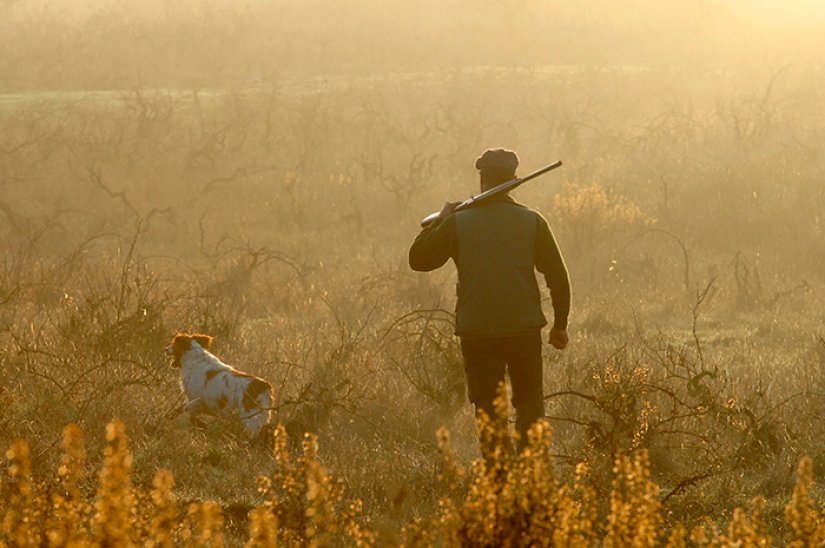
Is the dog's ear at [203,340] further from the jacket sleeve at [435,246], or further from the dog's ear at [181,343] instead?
the jacket sleeve at [435,246]

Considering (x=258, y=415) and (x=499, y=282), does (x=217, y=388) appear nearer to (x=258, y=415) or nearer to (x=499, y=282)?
(x=258, y=415)

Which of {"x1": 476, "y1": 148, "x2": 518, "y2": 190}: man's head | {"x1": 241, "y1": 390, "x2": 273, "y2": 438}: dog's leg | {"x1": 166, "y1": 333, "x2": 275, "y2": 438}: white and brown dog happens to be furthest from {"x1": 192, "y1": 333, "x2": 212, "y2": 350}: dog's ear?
{"x1": 476, "y1": 148, "x2": 518, "y2": 190}: man's head

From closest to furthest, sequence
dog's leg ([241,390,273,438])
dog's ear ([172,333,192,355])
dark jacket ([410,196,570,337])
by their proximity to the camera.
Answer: dark jacket ([410,196,570,337])
dog's leg ([241,390,273,438])
dog's ear ([172,333,192,355])

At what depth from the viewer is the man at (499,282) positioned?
5.96 metres

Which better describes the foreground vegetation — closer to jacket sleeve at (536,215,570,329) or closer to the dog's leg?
jacket sleeve at (536,215,570,329)

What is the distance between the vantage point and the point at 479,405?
20.1ft

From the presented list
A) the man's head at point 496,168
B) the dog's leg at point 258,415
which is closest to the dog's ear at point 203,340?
the dog's leg at point 258,415

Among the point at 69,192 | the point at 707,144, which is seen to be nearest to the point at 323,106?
the point at 69,192

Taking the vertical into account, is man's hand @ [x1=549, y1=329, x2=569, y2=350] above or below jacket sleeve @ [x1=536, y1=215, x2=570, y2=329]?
below

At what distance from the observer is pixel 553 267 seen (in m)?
6.12

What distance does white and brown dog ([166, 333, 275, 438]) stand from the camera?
25.1ft

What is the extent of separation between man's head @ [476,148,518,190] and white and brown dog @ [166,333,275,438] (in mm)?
2079

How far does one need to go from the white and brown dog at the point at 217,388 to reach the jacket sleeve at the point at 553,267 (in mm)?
2007

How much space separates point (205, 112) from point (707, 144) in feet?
28.9
